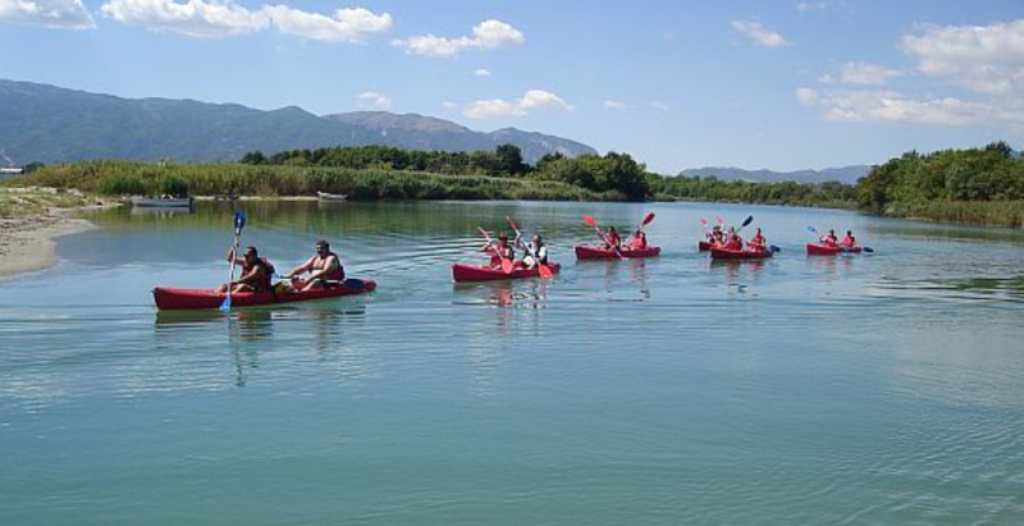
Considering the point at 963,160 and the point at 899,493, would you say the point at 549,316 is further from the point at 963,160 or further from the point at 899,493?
the point at 963,160

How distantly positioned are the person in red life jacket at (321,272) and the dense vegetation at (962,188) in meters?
60.8

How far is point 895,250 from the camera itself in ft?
135

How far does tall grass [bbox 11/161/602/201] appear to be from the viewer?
6562 centimetres

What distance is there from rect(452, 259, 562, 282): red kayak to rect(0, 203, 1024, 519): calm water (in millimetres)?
475

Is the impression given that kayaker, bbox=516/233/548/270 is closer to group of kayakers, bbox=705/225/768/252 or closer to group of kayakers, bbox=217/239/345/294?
group of kayakers, bbox=217/239/345/294

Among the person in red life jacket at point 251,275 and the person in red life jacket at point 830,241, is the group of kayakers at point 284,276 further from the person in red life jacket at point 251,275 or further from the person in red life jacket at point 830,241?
the person in red life jacket at point 830,241

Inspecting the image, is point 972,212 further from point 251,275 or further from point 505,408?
point 505,408

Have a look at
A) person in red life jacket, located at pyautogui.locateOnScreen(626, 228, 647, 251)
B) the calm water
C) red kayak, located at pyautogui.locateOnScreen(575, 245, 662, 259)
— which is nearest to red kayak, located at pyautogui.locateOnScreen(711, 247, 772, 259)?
person in red life jacket, located at pyautogui.locateOnScreen(626, 228, 647, 251)

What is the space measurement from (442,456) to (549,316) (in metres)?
9.24

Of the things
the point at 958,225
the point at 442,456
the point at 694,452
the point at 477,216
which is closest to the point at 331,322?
the point at 442,456

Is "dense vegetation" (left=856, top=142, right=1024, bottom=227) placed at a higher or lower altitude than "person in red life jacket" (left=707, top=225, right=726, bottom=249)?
higher

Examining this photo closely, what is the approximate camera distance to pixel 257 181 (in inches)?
2938

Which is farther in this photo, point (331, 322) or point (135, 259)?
point (135, 259)

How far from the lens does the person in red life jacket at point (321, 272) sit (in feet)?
62.7
